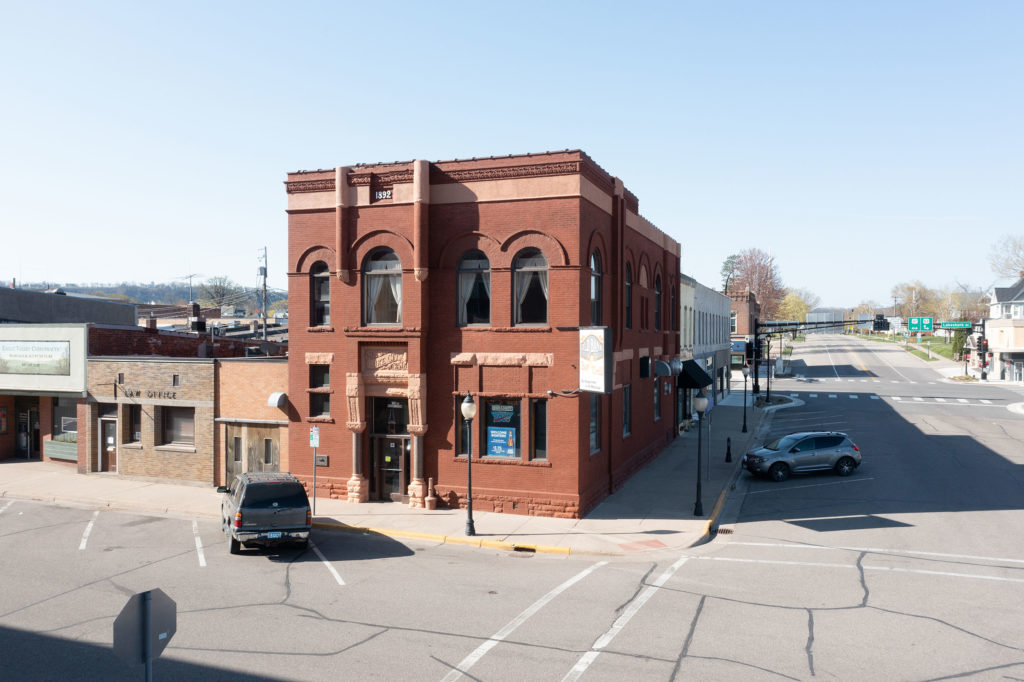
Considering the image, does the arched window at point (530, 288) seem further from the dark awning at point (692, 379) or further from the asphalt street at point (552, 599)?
the dark awning at point (692, 379)

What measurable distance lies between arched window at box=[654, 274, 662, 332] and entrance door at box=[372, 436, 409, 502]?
1423cm

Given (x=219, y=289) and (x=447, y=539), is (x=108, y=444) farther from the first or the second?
(x=219, y=289)

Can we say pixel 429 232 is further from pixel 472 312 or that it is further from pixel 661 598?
pixel 661 598

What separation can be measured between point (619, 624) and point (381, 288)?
42.4 ft

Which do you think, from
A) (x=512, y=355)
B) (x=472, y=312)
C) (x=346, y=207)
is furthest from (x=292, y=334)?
(x=512, y=355)

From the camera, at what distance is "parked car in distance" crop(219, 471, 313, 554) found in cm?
1600

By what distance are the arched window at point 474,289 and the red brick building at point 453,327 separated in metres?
0.04

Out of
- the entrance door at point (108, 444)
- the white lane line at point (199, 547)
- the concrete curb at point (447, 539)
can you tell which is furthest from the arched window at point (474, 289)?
the entrance door at point (108, 444)

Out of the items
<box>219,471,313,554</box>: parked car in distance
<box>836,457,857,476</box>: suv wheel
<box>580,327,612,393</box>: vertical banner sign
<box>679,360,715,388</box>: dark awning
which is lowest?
<box>836,457,857,476</box>: suv wheel

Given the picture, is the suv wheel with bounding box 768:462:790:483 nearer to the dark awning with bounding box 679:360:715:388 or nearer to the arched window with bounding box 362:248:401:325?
the dark awning with bounding box 679:360:715:388

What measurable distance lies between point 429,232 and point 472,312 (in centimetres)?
271

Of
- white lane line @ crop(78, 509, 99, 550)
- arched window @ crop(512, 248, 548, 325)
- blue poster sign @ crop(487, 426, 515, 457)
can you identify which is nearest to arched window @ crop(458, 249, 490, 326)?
arched window @ crop(512, 248, 548, 325)

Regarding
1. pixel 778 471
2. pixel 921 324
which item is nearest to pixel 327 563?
pixel 778 471

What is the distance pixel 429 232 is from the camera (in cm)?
2097
